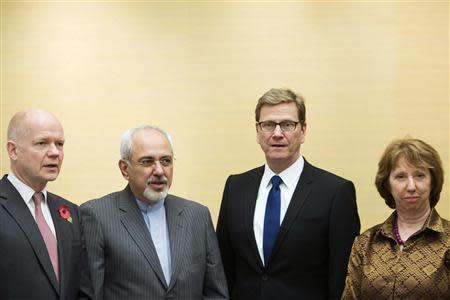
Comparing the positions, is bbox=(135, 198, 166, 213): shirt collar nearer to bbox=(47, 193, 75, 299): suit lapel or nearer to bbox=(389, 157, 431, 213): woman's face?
bbox=(47, 193, 75, 299): suit lapel

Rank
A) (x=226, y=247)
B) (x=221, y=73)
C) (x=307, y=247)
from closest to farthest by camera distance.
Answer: (x=307, y=247), (x=226, y=247), (x=221, y=73)

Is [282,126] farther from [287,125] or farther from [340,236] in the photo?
[340,236]

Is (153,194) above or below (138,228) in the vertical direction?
above

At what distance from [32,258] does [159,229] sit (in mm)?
654

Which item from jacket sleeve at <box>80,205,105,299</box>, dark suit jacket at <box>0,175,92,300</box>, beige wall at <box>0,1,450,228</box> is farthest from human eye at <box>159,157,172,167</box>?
beige wall at <box>0,1,450,228</box>

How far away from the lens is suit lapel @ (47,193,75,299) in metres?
3.06

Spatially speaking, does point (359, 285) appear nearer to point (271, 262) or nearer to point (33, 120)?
point (271, 262)

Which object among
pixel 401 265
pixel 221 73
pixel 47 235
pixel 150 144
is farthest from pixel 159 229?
pixel 221 73

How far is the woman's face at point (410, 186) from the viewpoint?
10.1ft

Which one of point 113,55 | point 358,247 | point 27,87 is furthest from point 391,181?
point 27,87

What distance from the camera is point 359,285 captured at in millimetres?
3168

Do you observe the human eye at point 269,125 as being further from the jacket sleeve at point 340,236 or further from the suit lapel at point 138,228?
the suit lapel at point 138,228

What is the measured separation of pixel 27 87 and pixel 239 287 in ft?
6.90

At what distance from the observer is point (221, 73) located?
4641mm
